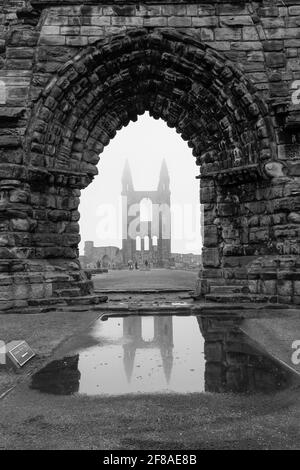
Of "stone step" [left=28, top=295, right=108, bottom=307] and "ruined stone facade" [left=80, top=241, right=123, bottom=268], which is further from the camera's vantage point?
"ruined stone facade" [left=80, top=241, right=123, bottom=268]

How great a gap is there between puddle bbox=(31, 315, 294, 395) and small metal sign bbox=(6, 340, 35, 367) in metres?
0.27

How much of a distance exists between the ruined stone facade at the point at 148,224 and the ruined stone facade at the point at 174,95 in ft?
144

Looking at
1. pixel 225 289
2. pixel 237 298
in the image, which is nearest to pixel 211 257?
pixel 225 289

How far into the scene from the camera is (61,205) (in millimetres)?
8977

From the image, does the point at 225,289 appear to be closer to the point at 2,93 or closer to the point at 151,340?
the point at 151,340

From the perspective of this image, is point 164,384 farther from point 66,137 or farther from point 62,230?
point 66,137

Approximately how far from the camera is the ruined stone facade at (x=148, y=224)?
6078cm

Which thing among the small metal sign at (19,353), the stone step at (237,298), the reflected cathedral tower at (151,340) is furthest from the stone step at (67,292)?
the small metal sign at (19,353)

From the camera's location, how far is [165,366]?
3588 millimetres

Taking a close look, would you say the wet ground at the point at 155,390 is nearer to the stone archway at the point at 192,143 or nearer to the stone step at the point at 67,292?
the stone step at the point at 67,292

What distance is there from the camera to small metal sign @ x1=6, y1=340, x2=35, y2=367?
355 centimetres

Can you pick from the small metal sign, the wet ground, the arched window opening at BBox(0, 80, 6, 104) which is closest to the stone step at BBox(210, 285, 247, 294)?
the wet ground

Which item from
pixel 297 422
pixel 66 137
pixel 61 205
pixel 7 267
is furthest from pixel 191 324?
pixel 66 137

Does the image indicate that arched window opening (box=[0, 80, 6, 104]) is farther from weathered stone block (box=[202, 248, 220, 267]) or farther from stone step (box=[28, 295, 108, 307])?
weathered stone block (box=[202, 248, 220, 267])
